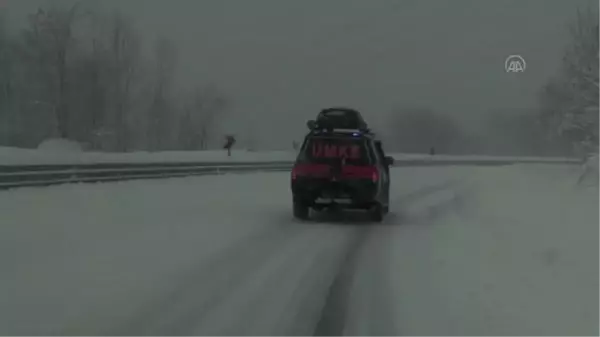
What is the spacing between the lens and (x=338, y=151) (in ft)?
54.1

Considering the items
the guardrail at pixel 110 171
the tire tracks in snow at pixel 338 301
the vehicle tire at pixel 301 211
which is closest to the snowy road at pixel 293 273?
the tire tracks in snow at pixel 338 301

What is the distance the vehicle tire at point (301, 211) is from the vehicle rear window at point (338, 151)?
1114mm

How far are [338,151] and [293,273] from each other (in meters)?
7.06

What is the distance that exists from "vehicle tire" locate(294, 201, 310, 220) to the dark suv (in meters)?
0.21

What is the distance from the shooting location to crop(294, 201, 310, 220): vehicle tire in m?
17.0

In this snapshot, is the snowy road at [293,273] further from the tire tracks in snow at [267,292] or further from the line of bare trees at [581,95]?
the line of bare trees at [581,95]

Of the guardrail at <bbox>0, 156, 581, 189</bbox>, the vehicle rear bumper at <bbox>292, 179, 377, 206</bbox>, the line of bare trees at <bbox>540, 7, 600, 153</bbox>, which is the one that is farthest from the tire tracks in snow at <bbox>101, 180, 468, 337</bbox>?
the line of bare trees at <bbox>540, 7, 600, 153</bbox>

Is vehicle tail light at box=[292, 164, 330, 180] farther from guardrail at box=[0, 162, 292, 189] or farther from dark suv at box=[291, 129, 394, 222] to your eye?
guardrail at box=[0, 162, 292, 189]

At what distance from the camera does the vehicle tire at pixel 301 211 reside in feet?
55.8

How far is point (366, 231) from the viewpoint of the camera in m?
15.4

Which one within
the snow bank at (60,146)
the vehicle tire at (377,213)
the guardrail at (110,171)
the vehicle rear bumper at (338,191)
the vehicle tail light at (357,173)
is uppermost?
the vehicle tail light at (357,173)

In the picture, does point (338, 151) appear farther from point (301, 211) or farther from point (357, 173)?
point (301, 211)

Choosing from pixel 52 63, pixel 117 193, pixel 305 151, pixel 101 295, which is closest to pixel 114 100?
pixel 52 63

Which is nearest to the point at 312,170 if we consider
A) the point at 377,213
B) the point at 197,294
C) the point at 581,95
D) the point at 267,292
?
the point at 377,213
